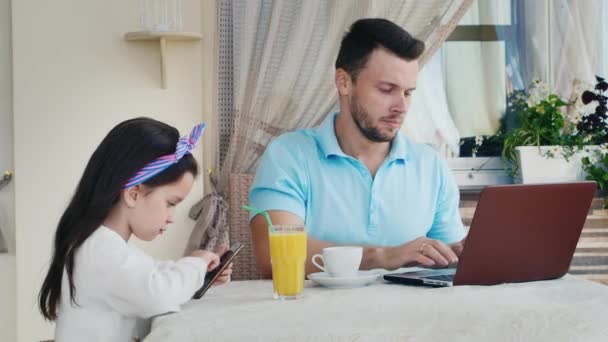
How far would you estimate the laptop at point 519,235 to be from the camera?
5.02 ft

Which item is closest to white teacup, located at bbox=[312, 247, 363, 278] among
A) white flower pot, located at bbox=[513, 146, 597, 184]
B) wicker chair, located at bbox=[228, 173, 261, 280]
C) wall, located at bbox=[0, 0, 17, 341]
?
wicker chair, located at bbox=[228, 173, 261, 280]

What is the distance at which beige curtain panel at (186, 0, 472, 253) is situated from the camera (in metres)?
3.02

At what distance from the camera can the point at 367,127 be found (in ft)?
7.38

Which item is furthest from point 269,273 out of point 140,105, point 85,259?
point 140,105

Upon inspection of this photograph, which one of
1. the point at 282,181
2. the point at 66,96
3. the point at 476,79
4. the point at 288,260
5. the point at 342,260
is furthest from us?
the point at 476,79

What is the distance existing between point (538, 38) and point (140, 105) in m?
1.47

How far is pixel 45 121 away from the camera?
305 cm

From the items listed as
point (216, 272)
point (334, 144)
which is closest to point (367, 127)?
point (334, 144)

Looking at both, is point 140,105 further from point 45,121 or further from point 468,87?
point 468,87

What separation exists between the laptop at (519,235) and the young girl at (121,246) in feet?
1.49

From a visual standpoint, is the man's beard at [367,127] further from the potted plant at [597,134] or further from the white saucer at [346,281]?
the potted plant at [597,134]

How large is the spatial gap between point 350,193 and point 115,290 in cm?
91

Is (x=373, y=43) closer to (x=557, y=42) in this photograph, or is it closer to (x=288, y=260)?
(x=288, y=260)

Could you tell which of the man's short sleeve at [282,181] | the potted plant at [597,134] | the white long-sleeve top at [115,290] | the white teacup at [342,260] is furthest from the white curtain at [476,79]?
the white long-sleeve top at [115,290]
